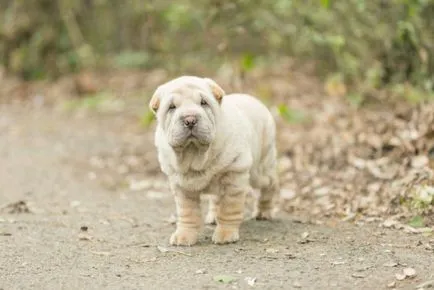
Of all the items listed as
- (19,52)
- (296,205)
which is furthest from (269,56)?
(296,205)

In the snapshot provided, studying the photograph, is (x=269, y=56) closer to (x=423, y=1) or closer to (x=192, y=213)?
(x=423, y=1)

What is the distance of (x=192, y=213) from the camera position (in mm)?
6480

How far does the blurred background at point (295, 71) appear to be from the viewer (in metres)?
8.33

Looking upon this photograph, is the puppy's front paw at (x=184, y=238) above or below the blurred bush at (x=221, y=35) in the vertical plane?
below

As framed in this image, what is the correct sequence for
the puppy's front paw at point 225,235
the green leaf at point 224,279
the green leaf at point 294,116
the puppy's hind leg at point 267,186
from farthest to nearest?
1. the green leaf at point 294,116
2. the puppy's hind leg at point 267,186
3. the puppy's front paw at point 225,235
4. the green leaf at point 224,279

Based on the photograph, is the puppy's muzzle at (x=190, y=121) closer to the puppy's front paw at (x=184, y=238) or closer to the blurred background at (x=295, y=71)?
the puppy's front paw at (x=184, y=238)

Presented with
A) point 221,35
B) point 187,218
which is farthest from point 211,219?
point 221,35

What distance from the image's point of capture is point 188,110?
5855 millimetres

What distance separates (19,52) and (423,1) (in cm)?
1030

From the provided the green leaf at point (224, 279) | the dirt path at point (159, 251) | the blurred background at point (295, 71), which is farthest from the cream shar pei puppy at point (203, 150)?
the blurred background at point (295, 71)

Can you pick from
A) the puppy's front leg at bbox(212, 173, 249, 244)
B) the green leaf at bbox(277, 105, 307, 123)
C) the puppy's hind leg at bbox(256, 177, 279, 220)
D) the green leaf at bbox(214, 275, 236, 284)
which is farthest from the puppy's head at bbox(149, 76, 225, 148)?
the green leaf at bbox(277, 105, 307, 123)

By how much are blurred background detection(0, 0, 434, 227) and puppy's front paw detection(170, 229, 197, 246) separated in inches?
63.9

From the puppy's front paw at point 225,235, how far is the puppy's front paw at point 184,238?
17cm

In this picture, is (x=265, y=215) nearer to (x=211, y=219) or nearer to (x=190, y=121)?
(x=211, y=219)
